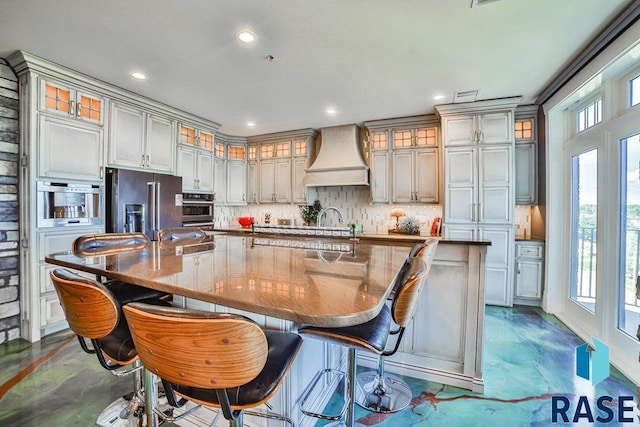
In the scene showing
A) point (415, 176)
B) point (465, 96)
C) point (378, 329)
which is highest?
point (465, 96)

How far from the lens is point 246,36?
2258mm

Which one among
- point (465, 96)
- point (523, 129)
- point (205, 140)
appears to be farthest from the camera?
point (205, 140)

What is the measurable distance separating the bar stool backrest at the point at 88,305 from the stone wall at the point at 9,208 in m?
2.40

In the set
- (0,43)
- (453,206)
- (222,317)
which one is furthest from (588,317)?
(0,43)

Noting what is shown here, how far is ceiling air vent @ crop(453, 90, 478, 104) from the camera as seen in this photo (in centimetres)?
330

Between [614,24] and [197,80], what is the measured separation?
3606 mm

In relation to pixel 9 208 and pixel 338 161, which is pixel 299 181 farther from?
pixel 9 208

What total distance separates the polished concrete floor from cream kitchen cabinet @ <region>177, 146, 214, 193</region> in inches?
91.6

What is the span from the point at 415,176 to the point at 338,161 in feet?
4.08

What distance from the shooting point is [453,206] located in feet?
12.5

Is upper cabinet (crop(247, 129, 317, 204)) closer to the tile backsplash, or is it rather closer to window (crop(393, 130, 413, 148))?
the tile backsplash

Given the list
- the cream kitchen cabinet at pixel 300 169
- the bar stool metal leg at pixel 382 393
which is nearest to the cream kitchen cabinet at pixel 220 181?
the cream kitchen cabinet at pixel 300 169

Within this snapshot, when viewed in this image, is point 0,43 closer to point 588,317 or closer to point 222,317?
point 222,317

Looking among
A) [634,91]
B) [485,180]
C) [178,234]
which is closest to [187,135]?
[178,234]
